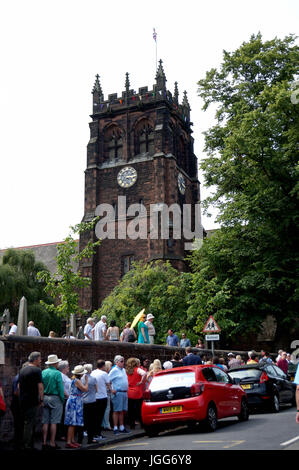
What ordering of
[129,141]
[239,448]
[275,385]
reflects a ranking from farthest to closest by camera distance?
[129,141] → [275,385] → [239,448]

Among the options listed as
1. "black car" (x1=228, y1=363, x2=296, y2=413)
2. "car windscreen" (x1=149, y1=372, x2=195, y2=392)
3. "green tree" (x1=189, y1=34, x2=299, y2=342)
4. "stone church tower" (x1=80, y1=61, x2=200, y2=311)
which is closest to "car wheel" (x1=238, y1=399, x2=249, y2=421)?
"black car" (x1=228, y1=363, x2=296, y2=413)

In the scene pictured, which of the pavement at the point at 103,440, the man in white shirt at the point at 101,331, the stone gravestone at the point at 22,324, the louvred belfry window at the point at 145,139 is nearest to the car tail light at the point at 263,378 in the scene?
the pavement at the point at 103,440

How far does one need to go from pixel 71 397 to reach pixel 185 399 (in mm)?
2347

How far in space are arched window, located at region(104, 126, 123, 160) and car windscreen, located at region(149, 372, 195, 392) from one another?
1438 inches

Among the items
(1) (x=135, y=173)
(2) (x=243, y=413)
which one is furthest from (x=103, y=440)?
(1) (x=135, y=173)

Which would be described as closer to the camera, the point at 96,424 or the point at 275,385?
the point at 96,424

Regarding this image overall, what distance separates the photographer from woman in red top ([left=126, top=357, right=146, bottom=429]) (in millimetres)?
13688

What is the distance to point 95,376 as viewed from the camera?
1203 cm

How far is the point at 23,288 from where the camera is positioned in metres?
41.2

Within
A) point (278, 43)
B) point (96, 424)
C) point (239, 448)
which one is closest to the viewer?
point (239, 448)

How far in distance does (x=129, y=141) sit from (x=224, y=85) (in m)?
18.1

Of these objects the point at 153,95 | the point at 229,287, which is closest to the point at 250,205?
the point at 229,287

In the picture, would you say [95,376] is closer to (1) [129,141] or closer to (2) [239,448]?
(2) [239,448]

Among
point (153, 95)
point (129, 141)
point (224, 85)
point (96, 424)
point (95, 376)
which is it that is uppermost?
point (153, 95)
